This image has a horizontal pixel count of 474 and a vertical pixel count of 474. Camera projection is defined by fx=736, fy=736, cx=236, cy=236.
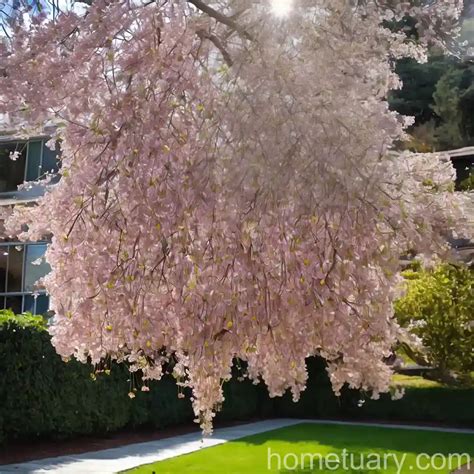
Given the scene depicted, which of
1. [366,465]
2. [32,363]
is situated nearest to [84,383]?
[32,363]

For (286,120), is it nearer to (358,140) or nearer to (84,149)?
(358,140)

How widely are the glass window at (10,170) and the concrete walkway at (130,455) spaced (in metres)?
13.2

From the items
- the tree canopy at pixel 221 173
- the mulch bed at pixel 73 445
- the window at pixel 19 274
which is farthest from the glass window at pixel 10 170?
the tree canopy at pixel 221 173

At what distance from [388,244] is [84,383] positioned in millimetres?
10540

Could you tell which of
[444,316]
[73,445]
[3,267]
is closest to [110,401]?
[73,445]

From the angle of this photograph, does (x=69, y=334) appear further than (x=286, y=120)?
Yes

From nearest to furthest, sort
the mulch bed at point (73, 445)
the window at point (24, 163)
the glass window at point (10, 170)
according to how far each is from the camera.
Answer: the mulch bed at point (73, 445) → the window at point (24, 163) → the glass window at point (10, 170)

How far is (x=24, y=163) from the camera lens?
25.8 m

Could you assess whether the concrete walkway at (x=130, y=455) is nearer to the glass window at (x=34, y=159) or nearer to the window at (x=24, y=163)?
the window at (x=24, y=163)

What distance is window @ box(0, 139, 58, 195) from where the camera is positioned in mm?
24422

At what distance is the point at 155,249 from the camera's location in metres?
4.74

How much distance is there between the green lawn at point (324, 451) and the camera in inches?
432

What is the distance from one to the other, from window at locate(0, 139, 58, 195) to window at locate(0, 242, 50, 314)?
2.47 meters

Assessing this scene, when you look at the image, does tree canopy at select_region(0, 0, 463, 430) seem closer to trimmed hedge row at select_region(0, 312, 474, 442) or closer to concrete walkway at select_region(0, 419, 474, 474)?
concrete walkway at select_region(0, 419, 474, 474)
